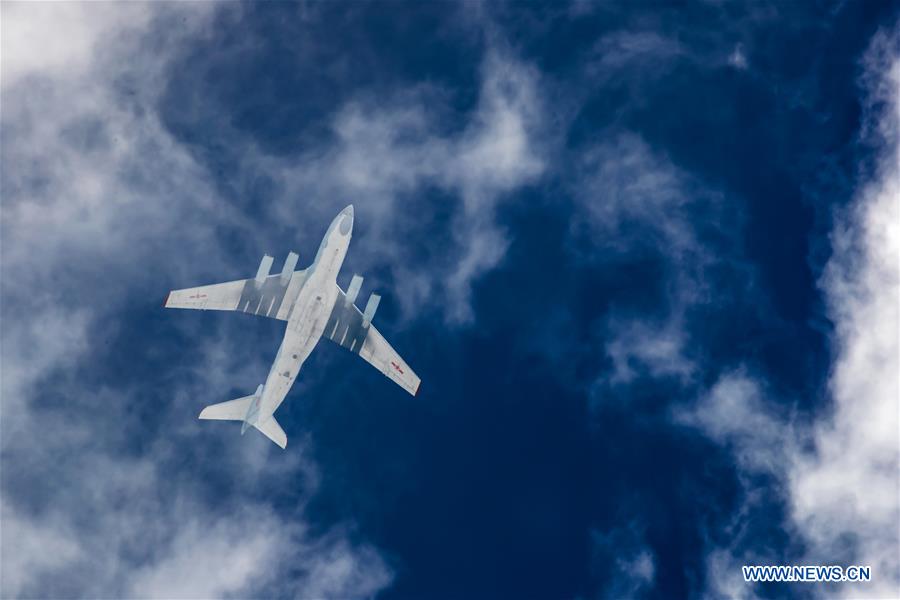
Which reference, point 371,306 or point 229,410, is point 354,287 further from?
point 229,410

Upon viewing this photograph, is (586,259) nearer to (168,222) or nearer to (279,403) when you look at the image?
(279,403)

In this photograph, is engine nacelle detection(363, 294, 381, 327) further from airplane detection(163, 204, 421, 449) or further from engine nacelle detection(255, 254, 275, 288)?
engine nacelle detection(255, 254, 275, 288)

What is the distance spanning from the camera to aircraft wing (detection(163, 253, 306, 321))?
144250mm

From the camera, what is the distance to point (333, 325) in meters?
149

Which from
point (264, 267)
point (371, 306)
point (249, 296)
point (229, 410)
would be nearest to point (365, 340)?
point (371, 306)

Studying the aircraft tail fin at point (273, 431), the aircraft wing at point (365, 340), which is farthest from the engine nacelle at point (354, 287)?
the aircraft tail fin at point (273, 431)

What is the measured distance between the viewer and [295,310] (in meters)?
143

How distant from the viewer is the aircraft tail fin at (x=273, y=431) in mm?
149000

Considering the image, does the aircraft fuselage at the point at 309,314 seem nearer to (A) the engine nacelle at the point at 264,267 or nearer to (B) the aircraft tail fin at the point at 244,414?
(B) the aircraft tail fin at the point at 244,414

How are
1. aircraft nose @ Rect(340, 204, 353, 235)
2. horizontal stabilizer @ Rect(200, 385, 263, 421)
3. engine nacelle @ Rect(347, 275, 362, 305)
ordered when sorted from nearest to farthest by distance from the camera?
aircraft nose @ Rect(340, 204, 353, 235) < engine nacelle @ Rect(347, 275, 362, 305) < horizontal stabilizer @ Rect(200, 385, 263, 421)

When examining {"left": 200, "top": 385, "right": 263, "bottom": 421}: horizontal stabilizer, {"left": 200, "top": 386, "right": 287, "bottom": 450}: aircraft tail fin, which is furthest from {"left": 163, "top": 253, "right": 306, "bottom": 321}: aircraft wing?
{"left": 200, "top": 385, "right": 263, "bottom": 421}: horizontal stabilizer

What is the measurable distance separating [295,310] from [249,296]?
29.2 feet

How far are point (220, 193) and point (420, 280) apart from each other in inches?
1429

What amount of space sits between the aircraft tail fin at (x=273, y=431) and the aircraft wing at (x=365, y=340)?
16.2 metres
